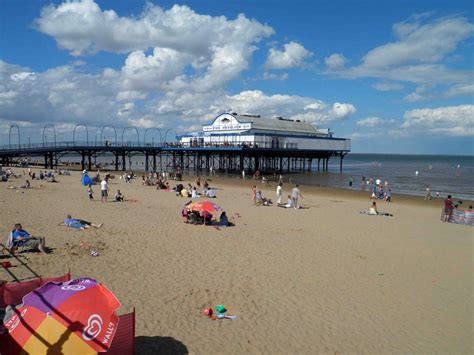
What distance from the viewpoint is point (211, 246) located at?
33.3 ft

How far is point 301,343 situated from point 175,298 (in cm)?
230

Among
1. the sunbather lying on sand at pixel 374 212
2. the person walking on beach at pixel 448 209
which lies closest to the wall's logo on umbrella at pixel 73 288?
the sunbather lying on sand at pixel 374 212

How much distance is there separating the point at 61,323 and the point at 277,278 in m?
4.87

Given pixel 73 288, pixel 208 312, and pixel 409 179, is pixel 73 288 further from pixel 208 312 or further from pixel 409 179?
pixel 409 179

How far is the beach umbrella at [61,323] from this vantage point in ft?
12.2

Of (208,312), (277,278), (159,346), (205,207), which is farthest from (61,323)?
(205,207)

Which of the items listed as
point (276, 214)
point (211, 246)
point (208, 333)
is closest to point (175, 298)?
point (208, 333)

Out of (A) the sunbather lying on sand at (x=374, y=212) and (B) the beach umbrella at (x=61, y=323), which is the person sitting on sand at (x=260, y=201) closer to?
(A) the sunbather lying on sand at (x=374, y=212)

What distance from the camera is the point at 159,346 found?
16.9ft

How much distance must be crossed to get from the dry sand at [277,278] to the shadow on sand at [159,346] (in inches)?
0.9

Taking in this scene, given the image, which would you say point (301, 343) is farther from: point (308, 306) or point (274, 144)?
point (274, 144)

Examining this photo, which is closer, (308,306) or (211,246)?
(308,306)

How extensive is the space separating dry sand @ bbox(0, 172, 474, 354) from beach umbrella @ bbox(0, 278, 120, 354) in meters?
1.37

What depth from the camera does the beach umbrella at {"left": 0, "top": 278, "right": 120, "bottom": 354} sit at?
12.2 ft
